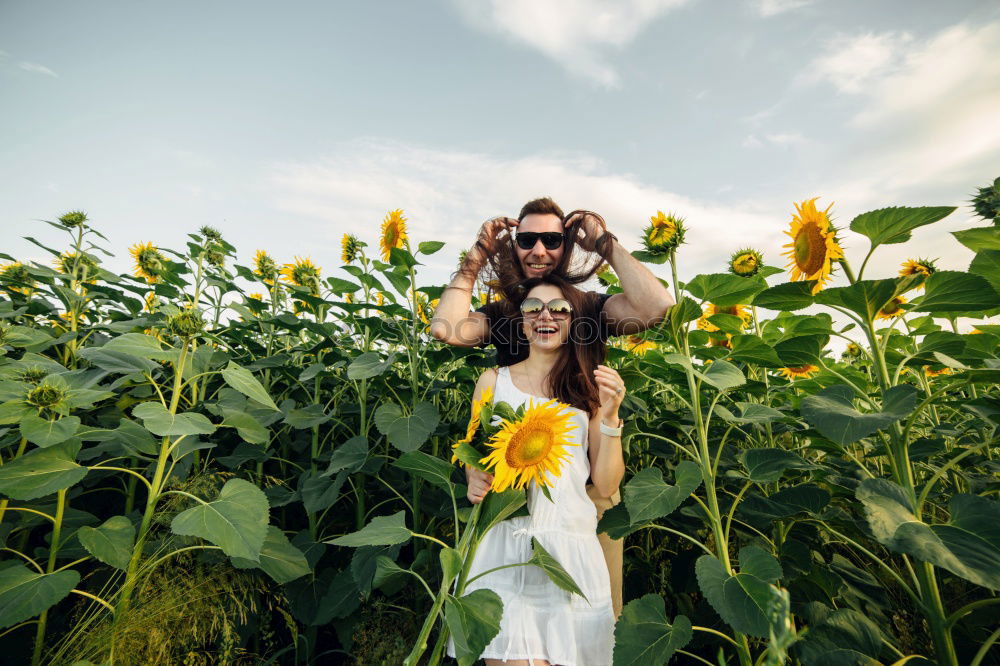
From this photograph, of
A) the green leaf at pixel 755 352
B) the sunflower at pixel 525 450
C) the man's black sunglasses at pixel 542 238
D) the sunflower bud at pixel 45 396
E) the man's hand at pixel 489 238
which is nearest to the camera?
the sunflower at pixel 525 450

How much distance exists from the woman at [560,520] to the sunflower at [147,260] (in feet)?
8.88

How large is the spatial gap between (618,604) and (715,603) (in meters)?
0.84

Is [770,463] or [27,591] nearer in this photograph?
[27,591]

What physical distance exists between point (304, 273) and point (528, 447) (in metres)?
2.52

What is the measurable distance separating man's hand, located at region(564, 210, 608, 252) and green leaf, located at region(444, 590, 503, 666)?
5.25 ft

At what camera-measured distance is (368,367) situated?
209 centimetres

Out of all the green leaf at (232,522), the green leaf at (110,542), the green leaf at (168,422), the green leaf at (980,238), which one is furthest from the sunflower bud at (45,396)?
the green leaf at (980,238)

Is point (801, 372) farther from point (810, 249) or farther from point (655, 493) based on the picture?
point (655, 493)

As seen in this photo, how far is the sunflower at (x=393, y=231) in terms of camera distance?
2.93 metres

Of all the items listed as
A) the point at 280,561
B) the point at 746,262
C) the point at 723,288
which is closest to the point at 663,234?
the point at 723,288

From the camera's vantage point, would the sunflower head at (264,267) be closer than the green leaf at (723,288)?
No

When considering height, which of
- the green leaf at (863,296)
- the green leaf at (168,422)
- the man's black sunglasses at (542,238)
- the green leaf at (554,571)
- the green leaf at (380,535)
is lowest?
the green leaf at (554,571)

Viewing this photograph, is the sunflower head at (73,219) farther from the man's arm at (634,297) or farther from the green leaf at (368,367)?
the man's arm at (634,297)

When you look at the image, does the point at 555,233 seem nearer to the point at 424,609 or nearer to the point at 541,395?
the point at 541,395
